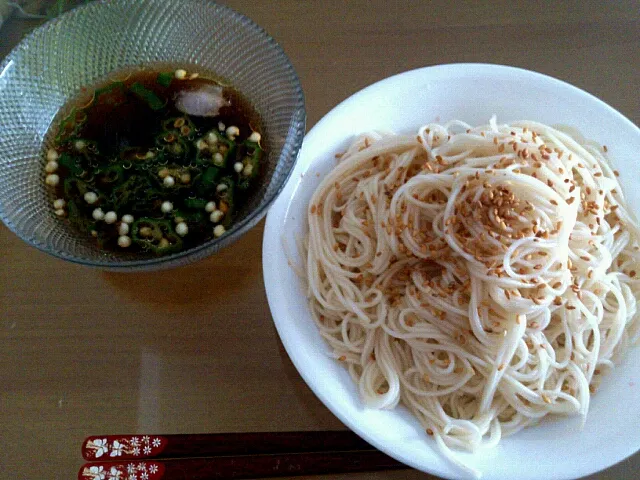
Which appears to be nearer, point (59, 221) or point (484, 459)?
point (484, 459)

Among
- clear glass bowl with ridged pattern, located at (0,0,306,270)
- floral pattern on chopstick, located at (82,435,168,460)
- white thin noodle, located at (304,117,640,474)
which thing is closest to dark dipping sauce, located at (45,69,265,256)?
clear glass bowl with ridged pattern, located at (0,0,306,270)

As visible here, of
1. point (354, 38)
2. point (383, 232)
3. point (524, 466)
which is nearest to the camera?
point (524, 466)

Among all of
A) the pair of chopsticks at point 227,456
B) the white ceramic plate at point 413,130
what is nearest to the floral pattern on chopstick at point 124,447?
the pair of chopsticks at point 227,456

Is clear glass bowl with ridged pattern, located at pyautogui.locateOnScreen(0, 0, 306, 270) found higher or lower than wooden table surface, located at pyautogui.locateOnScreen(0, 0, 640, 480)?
higher

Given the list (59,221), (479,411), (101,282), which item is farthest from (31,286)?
(479,411)

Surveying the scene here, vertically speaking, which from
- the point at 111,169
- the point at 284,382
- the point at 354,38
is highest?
the point at 354,38

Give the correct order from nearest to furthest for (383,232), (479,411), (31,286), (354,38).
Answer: (479,411)
(383,232)
(31,286)
(354,38)

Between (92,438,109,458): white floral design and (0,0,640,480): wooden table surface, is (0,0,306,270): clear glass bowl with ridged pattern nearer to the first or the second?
(0,0,640,480): wooden table surface

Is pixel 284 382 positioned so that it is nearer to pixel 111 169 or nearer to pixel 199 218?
pixel 199 218
